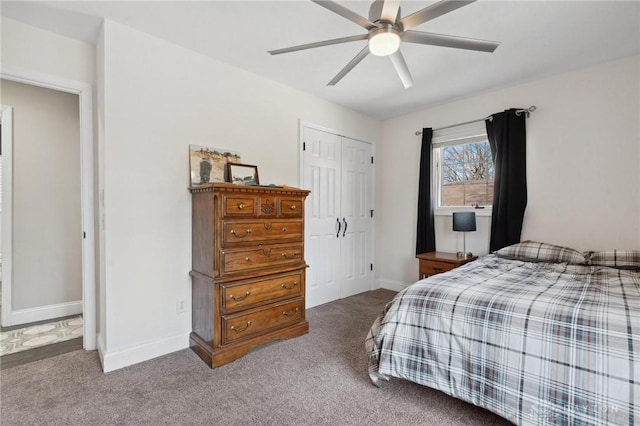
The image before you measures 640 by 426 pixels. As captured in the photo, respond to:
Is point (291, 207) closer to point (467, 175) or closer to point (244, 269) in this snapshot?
point (244, 269)

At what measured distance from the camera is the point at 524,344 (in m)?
1.48

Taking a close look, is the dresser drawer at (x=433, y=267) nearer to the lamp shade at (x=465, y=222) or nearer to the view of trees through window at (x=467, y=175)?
the lamp shade at (x=465, y=222)

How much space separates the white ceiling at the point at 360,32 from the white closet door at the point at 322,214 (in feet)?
2.65

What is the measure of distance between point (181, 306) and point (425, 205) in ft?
9.92

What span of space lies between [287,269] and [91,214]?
1665mm

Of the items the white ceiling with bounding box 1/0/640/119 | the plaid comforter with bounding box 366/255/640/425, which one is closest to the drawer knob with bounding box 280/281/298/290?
the plaid comforter with bounding box 366/255/640/425

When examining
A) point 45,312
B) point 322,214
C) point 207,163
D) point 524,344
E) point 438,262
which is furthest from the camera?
point 322,214

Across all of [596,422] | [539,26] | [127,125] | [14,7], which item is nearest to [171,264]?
[127,125]

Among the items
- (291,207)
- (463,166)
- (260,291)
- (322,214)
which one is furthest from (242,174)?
(463,166)

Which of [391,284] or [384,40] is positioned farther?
[391,284]

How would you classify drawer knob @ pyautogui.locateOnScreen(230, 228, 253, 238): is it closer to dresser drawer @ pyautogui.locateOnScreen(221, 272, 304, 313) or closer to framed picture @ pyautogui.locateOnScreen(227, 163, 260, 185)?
dresser drawer @ pyautogui.locateOnScreen(221, 272, 304, 313)

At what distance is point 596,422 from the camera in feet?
4.20

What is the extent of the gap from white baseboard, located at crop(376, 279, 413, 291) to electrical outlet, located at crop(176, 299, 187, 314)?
2817mm

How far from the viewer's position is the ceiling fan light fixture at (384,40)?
173 cm
